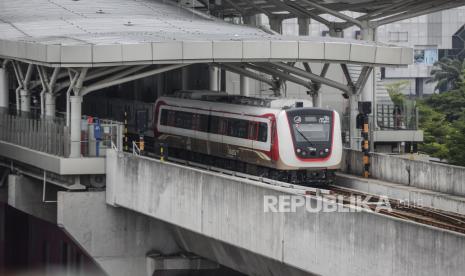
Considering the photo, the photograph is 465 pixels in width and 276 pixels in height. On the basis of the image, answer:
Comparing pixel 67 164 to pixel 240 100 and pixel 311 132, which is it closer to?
pixel 240 100

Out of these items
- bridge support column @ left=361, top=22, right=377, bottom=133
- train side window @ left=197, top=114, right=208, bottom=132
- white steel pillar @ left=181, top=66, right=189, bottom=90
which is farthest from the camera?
bridge support column @ left=361, top=22, right=377, bottom=133

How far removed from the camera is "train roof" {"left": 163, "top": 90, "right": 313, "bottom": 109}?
36.6 metres

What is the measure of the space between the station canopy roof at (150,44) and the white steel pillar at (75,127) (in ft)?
4.71

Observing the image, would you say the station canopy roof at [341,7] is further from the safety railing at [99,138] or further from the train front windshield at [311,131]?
the safety railing at [99,138]

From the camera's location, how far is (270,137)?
118 feet

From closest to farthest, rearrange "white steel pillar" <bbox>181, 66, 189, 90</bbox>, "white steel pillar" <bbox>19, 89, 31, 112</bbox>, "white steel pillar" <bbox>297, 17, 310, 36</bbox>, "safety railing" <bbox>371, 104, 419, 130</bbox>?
"white steel pillar" <bbox>19, 89, 31, 112</bbox>
"white steel pillar" <bbox>181, 66, 189, 90</bbox>
"safety railing" <bbox>371, 104, 419, 130</bbox>
"white steel pillar" <bbox>297, 17, 310, 36</bbox>

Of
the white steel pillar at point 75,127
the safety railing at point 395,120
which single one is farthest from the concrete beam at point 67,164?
the safety railing at point 395,120

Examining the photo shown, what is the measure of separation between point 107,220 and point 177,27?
1268 centimetres

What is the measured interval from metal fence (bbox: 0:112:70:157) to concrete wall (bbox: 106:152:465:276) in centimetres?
256

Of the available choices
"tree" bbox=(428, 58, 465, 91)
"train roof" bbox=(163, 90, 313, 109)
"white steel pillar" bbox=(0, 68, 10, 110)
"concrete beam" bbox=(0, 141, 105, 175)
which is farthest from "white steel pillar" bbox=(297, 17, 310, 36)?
"tree" bbox=(428, 58, 465, 91)

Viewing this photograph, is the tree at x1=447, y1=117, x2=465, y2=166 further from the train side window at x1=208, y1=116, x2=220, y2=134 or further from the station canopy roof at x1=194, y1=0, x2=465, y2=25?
the train side window at x1=208, y1=116, x2=220, y2=134

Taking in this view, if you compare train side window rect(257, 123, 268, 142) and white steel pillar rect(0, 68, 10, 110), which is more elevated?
white steel pillar rect(0, 68, 10, 110)

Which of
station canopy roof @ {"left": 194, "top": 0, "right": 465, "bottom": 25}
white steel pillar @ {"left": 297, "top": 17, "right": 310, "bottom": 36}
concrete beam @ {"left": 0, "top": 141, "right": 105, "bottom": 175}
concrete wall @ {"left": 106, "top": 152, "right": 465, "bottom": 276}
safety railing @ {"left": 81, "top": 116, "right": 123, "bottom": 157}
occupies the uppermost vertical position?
station canopy roof @ {"left": 194, "top": 0, "right": 465, "bottom": 25}

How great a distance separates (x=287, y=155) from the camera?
3544cm
